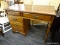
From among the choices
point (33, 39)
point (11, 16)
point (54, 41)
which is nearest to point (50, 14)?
point (54, 41)

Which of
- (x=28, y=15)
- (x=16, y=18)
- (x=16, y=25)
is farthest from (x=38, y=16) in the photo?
(x=16, y=25)

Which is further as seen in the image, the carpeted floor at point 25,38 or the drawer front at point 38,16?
the carpeted floor at point 25,38

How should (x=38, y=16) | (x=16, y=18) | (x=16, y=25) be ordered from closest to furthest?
(x=38, y=16) < (x=16, y=18) < (x=16, y=25)

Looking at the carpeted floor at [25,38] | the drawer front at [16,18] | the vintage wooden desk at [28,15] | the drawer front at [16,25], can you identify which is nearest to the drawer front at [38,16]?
the vintage wooden desk at [28,15]

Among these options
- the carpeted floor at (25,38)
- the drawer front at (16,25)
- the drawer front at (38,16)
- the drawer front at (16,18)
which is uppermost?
the drawer front at (38,16)

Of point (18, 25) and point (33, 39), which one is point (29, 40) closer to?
point (33, 39)

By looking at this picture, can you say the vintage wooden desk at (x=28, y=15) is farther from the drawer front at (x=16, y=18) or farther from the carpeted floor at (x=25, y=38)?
the carpeted floor at (x=25, y=38)

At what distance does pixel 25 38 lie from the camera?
2.11m

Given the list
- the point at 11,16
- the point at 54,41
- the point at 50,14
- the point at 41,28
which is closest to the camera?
the point at 50,14

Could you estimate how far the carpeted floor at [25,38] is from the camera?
1959mm

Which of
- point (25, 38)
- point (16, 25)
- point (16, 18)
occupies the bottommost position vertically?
point (25, 38)

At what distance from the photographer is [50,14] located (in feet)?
5.22

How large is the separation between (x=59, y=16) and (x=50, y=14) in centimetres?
22

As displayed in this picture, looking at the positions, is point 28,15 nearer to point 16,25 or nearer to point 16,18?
point 16,18
